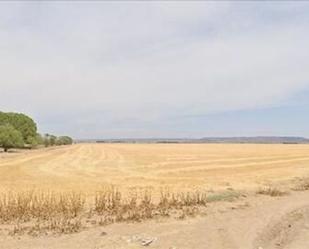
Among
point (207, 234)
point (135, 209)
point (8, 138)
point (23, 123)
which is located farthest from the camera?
point (23, 123)

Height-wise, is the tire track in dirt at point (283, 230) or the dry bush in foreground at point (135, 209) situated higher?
the dry bush in foreground at point (135, 209)

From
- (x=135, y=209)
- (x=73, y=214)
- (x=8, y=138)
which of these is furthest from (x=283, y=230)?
(x=8, y=138)

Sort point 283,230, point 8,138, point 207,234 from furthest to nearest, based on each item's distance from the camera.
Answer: point 8,138
point 283,230
point 207,234

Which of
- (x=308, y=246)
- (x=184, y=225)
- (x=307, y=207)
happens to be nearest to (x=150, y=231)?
(x=184, y=225)

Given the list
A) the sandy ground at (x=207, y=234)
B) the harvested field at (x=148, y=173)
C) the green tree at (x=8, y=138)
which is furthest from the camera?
the green tree at (x=8, y=138)

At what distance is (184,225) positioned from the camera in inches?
503

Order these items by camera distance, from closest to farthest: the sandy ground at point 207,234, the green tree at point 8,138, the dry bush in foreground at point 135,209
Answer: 1. the sandy ground at point 207,234
2. the dry bush in foreground at point 135,209
3. the green tree at point 8,138

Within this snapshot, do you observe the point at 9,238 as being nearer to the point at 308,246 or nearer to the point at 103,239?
the point at 103,239

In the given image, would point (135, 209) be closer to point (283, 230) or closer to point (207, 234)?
point (207, 234)

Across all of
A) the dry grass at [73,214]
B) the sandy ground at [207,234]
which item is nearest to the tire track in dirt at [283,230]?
the sandy ground at [207,234]

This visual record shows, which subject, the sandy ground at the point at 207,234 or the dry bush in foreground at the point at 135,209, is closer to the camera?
the sandy ground at the point at 207,234

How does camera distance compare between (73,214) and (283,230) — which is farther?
(73,214)

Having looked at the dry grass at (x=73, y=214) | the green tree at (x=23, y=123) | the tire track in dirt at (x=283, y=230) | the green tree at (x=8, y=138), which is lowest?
the tire track in dirt at (x=283, y=230)

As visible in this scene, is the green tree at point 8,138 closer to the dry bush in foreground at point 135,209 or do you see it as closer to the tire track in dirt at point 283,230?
the dry bush in foreground at point 135,209
